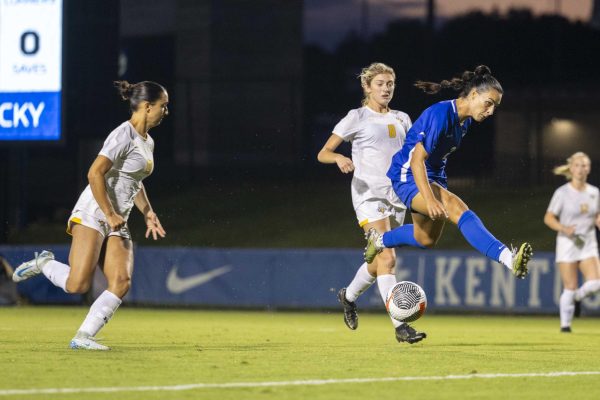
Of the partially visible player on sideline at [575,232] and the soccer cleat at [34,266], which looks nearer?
the soccer cleat at [34,266]

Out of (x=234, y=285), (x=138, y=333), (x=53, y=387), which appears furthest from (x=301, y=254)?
(x=53, y=387)

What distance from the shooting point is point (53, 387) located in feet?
22.4

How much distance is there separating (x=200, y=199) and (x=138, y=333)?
62.5 ft

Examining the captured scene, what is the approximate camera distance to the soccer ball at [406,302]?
9.82 meters

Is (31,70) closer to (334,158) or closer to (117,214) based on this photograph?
(334,158)

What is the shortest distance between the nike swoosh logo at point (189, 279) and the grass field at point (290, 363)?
Result: 4.33 metres

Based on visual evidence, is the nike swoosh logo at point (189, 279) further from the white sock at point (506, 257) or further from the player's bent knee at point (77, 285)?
the white sock at point (506, 257)

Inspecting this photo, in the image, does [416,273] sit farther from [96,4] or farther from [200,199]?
[96,4]

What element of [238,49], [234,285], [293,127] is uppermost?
[238,49]

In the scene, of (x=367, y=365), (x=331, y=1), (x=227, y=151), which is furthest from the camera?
(x=331, y=1)

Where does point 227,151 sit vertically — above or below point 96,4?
below

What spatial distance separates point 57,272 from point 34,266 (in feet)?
1.26

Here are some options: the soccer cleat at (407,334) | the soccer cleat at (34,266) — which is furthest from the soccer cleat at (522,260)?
the soccer cleat at (34,266)

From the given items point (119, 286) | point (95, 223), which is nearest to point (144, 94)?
point (95, 223)
